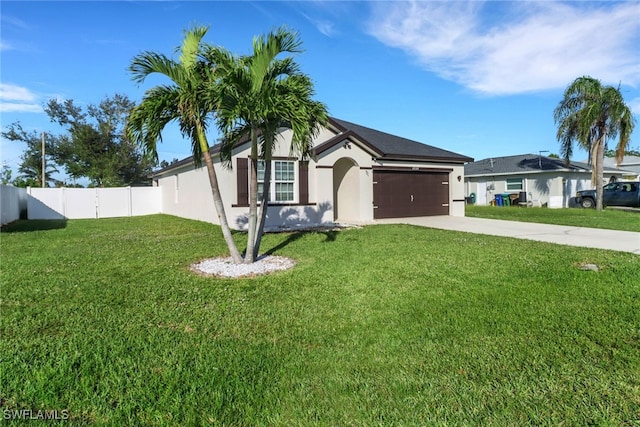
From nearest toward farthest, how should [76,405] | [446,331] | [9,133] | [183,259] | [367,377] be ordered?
[76,405] → [367,377] → [446,331] → [183,259] → [9,133]

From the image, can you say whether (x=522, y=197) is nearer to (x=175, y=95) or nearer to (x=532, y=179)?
(x=532, y=179)

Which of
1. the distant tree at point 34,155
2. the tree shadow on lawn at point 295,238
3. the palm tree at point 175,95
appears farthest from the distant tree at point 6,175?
the palm tree at point 175,95

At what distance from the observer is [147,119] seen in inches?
257

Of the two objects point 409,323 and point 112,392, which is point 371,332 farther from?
point 112,392

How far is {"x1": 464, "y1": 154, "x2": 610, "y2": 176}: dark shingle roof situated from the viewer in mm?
24625

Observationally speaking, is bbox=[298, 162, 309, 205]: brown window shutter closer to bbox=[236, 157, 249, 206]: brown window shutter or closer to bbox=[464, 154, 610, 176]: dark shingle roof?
bbox=[236, 157, 249, 206]: brown window shutter

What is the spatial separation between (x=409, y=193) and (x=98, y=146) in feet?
104

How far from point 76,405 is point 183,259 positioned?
517 cm

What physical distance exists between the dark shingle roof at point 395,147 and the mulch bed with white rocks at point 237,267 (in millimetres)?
7023

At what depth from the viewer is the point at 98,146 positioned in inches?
1352

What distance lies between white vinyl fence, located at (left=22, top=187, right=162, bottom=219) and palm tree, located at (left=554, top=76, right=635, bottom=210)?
2401 cm

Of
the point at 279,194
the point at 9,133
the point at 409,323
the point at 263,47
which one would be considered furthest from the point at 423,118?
the point at 9,133

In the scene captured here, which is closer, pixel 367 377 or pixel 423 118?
pixel 367 377

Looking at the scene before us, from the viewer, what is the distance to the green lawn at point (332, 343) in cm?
258
